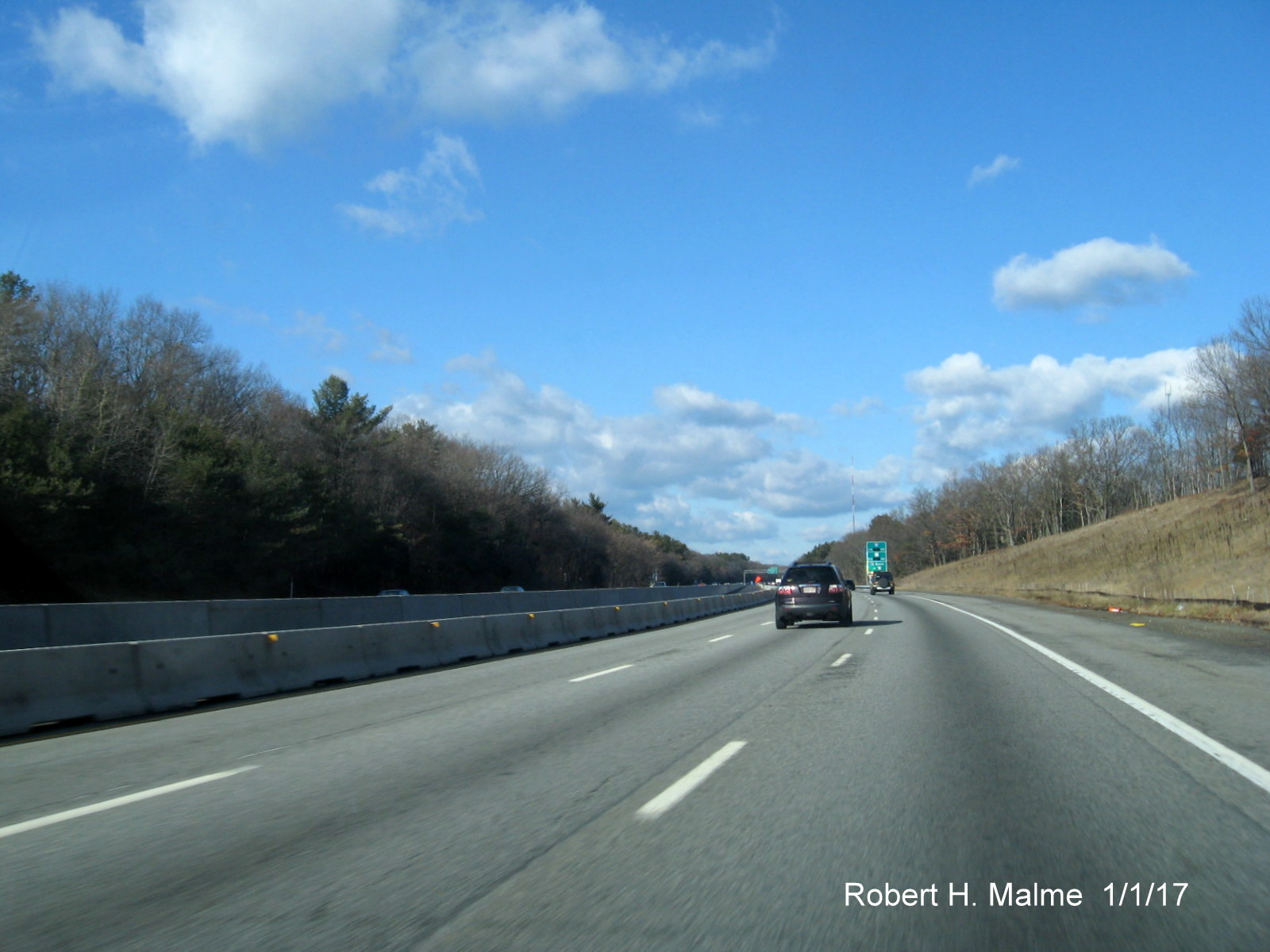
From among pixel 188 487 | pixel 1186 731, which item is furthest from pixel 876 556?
pixel 1186 731

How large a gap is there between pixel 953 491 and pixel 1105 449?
3264 centimetres

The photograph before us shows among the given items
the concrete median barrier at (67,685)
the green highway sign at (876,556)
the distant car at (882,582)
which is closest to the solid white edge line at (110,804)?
the concrete median barrier at (67,685)

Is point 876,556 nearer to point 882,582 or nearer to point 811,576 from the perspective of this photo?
point 882,582

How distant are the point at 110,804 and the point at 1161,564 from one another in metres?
68.1

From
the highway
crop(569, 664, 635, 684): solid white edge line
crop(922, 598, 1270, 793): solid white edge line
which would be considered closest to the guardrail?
the highway

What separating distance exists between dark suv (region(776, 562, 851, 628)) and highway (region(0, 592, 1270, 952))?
1437 centimetres

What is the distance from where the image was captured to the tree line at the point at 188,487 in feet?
130

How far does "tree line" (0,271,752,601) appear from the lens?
39.5 m

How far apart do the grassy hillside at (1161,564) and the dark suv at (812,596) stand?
9414mm

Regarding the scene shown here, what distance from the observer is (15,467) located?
37.5 meters

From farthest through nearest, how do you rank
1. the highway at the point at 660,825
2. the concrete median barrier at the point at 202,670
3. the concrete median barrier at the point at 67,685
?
the concrete median barrier at the point at 202,670
the concrete median barrier at the point at 67,685
the highway at the point at 660,825

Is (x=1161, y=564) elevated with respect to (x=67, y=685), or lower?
elevated

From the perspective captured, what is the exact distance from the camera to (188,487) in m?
47.1

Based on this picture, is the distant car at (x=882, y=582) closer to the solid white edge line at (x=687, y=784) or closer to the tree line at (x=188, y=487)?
the tree line at (x=188, y=487)
